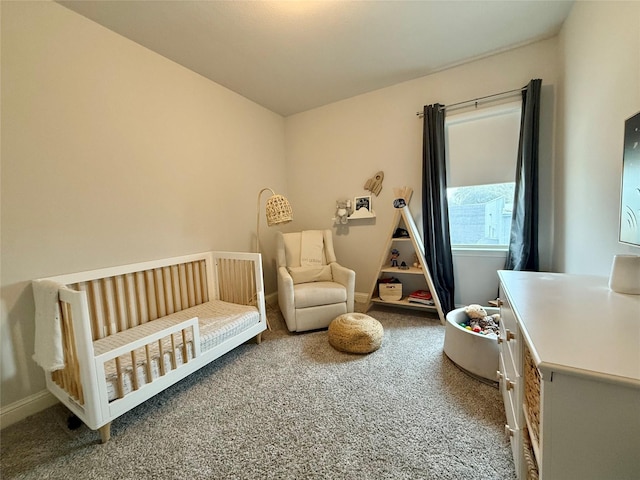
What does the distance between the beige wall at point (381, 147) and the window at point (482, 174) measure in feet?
0.67

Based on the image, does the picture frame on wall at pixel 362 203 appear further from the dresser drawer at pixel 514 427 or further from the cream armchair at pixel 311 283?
the dresser drawer at pixel 514 427

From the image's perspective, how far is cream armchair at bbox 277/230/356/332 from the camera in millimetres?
2402

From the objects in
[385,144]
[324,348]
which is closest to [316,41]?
[385,144]

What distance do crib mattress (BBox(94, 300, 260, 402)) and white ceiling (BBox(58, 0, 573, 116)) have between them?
216 cm

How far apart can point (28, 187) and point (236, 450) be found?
6.18 feet

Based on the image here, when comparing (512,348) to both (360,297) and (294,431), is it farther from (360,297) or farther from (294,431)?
(360,297)

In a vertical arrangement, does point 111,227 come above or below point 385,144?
below

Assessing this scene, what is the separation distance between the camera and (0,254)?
4.74 ft

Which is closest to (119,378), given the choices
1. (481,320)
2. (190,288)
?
(190,288)

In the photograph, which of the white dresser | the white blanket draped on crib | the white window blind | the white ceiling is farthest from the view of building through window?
the white blanket draped on crib

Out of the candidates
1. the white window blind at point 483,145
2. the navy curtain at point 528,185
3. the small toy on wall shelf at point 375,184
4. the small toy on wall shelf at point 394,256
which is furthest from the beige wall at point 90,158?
the navy curtain at point 528,185

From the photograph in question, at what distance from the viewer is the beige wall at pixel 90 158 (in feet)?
4.91

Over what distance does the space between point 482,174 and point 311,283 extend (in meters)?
2.02

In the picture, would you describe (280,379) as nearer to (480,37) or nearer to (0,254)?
(0,254)
